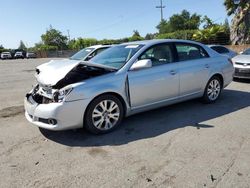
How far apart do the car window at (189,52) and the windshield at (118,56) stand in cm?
98

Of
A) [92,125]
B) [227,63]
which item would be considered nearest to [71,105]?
[92,125]

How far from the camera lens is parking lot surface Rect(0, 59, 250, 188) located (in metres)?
3.33

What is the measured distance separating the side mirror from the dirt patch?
2.96 metres

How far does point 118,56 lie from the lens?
223 inches

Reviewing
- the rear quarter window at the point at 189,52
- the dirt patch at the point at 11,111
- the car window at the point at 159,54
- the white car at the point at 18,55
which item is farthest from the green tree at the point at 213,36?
the white car at the point at 18,55

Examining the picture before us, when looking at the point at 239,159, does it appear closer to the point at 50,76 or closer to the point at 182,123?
the point at 182,123

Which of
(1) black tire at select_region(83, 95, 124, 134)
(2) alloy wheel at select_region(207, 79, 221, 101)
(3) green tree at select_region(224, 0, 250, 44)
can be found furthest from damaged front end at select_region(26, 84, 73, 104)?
(3) green tree at select_region(224, 0, 250, 44)

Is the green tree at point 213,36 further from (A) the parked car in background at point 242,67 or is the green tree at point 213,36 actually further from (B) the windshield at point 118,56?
(B) the windshield at point 118,56

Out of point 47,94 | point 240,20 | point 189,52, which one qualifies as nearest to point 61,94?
point 47,94

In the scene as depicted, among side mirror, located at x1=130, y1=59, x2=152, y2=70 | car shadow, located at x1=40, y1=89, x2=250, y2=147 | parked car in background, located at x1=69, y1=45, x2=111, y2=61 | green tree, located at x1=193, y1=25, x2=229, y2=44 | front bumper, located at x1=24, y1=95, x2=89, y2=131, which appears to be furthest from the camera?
green tree, located at x1=193, y1=25, x2=229, y2=44

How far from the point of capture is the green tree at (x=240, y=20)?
26.1 meters

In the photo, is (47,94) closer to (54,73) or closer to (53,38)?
(54,73)

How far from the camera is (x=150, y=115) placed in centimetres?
584

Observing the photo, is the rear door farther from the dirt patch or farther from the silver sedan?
the dirt patch
